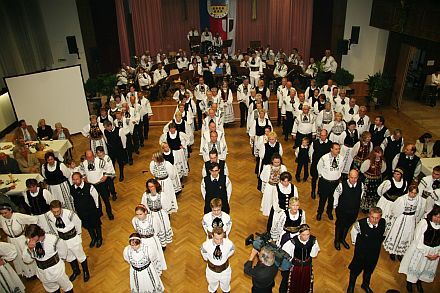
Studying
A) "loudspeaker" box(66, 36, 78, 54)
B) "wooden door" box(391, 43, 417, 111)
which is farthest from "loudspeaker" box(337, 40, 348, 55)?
"loudspeaker" box(66, 36, 78, 54)

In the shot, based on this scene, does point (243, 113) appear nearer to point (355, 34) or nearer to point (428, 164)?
point (355, 34)

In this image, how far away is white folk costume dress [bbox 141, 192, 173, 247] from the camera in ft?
17.6

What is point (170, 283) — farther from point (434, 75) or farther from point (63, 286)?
point (434, 75)

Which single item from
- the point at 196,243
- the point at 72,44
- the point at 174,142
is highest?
the point at 72,44

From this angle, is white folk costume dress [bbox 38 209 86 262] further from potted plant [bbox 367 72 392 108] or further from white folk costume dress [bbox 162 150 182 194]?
potted plant [bbox 367 72 392 108]

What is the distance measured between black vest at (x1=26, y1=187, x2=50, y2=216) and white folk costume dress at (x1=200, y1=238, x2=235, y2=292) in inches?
106

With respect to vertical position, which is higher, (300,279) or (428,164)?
(428,164)

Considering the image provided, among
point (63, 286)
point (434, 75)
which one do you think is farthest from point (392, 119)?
point (63, 286)

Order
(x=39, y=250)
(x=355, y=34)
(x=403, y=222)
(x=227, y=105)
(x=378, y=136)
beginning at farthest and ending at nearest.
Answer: (x=355, y=34) → (x=227, y=105) → (x=378, y=136) → (x=403, y=222) → (x=39, y=250)

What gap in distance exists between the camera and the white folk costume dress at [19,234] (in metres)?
5.04

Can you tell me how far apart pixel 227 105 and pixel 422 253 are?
Result: 665 cm

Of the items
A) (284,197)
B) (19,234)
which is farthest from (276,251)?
(19,234)

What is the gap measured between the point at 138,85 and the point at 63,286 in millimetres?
7808

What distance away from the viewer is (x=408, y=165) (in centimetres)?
621
